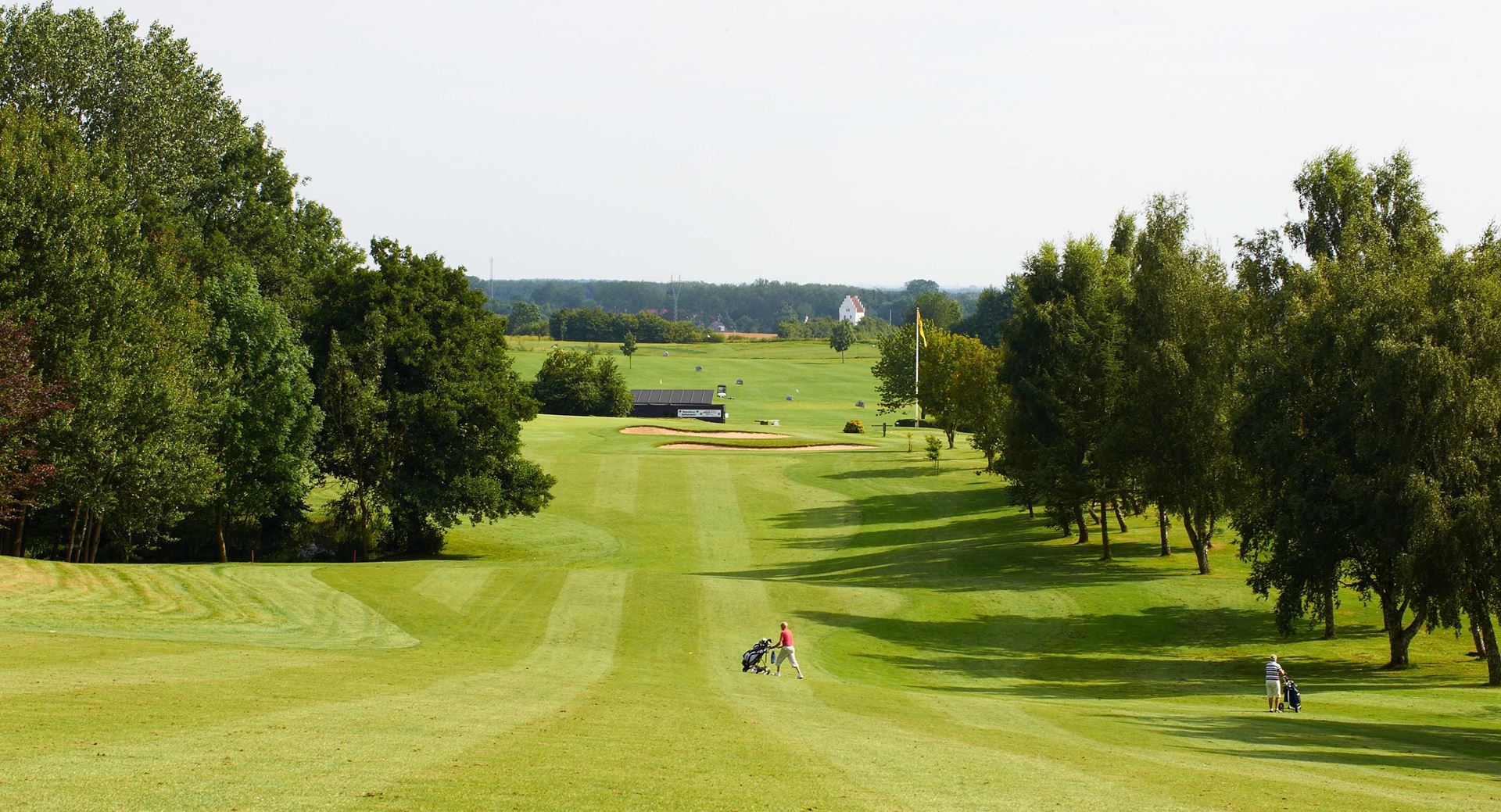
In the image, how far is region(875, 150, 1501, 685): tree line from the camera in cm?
3016

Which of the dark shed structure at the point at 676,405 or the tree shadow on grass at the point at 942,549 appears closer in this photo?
the tree shadow on grass at the point at 942,549

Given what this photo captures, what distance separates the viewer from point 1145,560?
50812mm

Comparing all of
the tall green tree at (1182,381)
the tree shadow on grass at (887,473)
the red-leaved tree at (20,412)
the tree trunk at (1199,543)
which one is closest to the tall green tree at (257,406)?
the red-leaved tree at (20,412)

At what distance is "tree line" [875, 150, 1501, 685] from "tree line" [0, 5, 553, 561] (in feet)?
82.8

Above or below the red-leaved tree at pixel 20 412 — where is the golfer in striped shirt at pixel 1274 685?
below

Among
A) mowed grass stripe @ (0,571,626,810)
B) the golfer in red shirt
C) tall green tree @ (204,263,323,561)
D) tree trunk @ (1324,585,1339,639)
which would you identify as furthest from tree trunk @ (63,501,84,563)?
tree trunk @ (1324,585,1339,639)

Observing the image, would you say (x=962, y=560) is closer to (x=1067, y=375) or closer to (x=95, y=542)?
(x=1067, y=375)

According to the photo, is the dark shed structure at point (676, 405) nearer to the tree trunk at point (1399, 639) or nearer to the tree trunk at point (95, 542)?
the tree trunk at point (95, 542)

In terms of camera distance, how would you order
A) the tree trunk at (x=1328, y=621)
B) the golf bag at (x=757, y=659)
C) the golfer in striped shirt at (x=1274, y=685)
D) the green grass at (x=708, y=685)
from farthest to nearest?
the tree trunk at (x=1328, y=621), the golf bag at (x=757, y=659), the golfer in striped shirt at (x=1274, y=685), the green grass at (x=708, y=685)

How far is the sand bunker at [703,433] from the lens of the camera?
95438 mm

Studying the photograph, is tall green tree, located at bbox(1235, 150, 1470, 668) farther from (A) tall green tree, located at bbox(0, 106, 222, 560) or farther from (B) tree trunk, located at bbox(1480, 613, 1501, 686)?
(A) tall green tree, located at bbox(0, 106, 222, 560)

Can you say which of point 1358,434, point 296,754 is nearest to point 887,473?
point 1358,434

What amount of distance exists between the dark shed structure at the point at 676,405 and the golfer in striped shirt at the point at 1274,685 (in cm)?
9515

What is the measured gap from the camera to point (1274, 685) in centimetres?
2645
